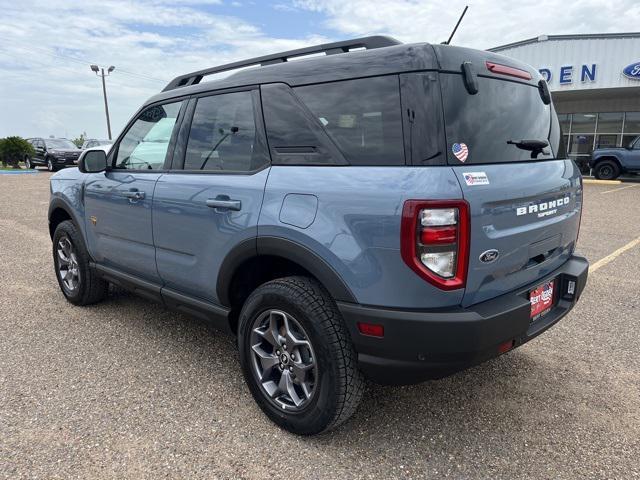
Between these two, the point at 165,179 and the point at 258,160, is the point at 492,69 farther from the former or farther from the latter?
the point at 165,179

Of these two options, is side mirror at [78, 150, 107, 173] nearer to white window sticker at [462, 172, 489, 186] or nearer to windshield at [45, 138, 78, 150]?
white window sticker at [462, 172, 489, 186]

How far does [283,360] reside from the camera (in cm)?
250

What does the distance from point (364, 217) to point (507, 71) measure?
3.74 ft

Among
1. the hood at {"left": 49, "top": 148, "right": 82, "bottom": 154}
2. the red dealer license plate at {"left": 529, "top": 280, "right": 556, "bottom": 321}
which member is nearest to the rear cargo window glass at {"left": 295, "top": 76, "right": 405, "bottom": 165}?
the red dealer license plate at {"left": 529, "top": 280, "right": 556, "bottom": 321}

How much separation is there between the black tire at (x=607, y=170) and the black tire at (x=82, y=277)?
19309mm

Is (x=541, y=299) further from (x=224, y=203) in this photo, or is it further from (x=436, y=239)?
(x=224, y=203)

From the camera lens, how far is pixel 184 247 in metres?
2.91

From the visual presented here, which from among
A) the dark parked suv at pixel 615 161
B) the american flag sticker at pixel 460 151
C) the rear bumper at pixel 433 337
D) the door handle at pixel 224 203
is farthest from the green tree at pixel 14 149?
the american flag sticker at pixel 460 151

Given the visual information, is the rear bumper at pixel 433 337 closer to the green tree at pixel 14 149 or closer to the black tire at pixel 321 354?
the black tire at pixel 321 354

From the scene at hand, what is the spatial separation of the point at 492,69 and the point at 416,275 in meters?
1.12

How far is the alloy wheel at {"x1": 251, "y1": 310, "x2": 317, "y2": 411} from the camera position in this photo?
239 cm

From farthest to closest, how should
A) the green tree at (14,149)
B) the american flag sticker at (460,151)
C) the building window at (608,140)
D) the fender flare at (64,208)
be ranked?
the green tree at (14,149), the building window at (608,140), the fender flare at (64,208), the american flag sticker at (460,151)

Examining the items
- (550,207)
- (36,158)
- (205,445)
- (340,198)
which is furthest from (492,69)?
(36,158)

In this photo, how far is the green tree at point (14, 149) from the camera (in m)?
24.3
